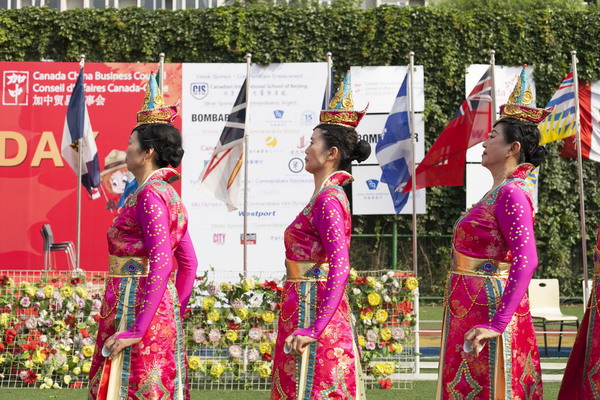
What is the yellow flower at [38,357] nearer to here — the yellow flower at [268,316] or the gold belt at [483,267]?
the yellow flower at [268,316]

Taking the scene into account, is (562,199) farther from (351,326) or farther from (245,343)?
(351,326)

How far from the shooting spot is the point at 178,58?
15.0m

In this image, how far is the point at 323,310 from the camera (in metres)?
3.43

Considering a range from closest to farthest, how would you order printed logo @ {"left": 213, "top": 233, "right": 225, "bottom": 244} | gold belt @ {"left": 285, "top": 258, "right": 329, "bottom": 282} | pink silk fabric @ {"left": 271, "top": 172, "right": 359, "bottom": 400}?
pink silk fabric @ {"left": 271, "top": 172, "right": 359, "bottom": 400} → gold belt @ {"left": 285, "top": 258, "right": 329, "bottom": 282} → printed logo @ {"left": 213, "top": 233, "right": 225, "bottom": 244}

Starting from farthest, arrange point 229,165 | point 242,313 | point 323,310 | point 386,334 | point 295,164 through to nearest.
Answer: point 295,164 → point 229,165 → point 386,334 → point 242,313 → point 323,310

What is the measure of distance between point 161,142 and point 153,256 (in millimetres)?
494

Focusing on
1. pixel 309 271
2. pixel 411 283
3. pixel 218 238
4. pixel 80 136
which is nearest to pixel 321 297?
pixel 309 271

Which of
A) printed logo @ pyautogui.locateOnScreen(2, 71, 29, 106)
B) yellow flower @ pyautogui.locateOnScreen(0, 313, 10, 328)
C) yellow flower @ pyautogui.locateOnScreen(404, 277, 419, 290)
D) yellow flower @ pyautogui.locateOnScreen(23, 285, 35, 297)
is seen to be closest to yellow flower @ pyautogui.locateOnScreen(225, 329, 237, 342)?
yellow flower @ pyautogui.locateOnScreen(404, 277, 419, 290)

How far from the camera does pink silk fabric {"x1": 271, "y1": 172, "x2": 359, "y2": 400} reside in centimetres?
347

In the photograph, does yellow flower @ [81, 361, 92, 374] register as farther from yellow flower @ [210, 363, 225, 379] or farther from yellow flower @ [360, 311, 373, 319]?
yellow flower @ [360, 311, 373, 319]

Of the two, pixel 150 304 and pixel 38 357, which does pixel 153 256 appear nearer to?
pixel 150 304

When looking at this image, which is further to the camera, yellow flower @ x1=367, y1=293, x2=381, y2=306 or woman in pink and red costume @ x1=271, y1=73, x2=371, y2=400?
yellow flower @ x1=367, y1=293, x2=381, y2=306

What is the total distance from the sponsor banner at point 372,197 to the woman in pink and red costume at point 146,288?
1068 cm

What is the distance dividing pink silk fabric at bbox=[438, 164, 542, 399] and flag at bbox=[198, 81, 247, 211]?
6998 mm
